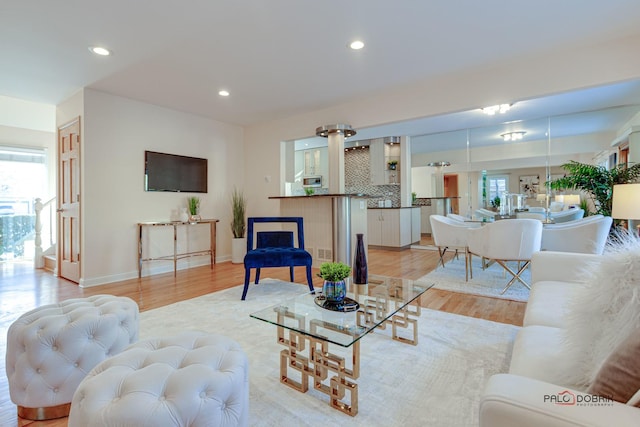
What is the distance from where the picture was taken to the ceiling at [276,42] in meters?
2.32

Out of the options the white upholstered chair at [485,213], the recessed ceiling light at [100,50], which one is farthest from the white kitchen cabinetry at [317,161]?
the recessed ceiling light at [100,50]

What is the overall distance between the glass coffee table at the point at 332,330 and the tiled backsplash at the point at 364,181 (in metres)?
4.93

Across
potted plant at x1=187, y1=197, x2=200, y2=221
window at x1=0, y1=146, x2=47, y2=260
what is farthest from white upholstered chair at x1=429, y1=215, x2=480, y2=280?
window at x1=0, y1=146, x2=47, y2=260

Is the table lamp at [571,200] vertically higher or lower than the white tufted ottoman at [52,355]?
higher

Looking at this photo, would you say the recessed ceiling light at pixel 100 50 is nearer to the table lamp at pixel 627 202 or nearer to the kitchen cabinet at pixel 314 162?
the table lamp at pixel 627 202

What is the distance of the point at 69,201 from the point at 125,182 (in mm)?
777

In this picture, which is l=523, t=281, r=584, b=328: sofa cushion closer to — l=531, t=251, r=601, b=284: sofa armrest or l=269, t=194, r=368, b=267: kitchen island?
l=531, t=251, r=601, b=284: sofa armrest

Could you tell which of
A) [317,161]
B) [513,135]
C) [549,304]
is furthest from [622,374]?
[317,161]

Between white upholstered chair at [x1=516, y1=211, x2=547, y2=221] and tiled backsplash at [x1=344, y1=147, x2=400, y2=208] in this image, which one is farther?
tiled backsplash at [x1=344, y1=147, x2=400, y2=208]

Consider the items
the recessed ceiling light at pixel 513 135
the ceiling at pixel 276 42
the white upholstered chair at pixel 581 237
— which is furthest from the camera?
the recessed ceiling light at pixel 513 135

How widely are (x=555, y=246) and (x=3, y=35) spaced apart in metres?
5.97

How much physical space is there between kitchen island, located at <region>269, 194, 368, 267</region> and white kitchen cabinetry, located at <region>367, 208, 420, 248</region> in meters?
1.71

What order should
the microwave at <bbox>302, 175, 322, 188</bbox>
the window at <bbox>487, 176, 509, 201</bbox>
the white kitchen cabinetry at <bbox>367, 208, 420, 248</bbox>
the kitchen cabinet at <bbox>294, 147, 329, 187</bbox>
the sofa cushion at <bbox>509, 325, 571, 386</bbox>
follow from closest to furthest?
1. the sofa cushion at <bbox>509, 325, 571, 386</bbox>
2. the window at <bbox>487, 176, 509, 201</bbox>
3. the white kitchen cabinetry at <bbox>367, 208, 420, 248</bbox>
4. the microwave at <bbox>302, 175, 322, 188</bbox>
5. the kitchen cabinet at <bbox>294, 147, 329, 187</bbox>

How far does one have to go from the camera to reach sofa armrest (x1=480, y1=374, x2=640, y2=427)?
61 centimetres
